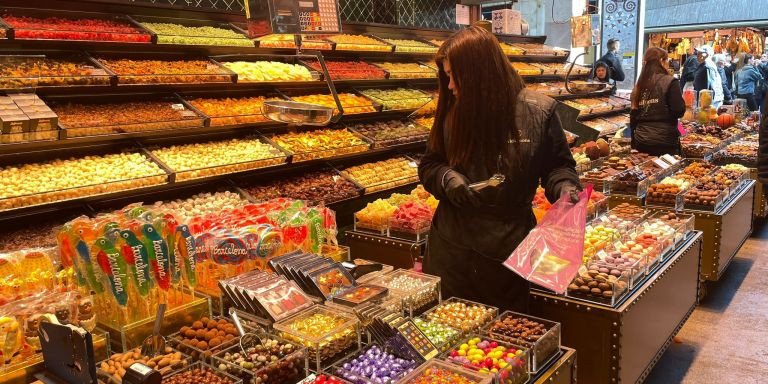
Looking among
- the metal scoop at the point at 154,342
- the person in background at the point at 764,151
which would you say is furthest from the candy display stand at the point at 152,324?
the person in background at the point at 764,151

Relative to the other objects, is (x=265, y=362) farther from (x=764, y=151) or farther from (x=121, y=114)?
(x=764, y=151)

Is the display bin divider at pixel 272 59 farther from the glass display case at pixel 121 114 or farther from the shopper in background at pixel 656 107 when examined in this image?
the shopper in background at pixel 656 107

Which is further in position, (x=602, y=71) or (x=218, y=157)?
(x=602, y=71)

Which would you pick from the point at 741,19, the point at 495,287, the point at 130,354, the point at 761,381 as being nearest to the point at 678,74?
the point at 741,19

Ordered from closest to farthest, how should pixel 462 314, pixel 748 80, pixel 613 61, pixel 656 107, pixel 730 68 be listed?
pixel 462 314
pixel 656 107
pixel 613 61
pixel 748 80
pixel 730 68

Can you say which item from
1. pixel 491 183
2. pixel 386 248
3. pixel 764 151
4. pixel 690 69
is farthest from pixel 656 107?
pixel 690 69

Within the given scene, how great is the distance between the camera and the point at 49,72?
409cm

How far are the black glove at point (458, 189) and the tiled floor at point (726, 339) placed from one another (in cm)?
213

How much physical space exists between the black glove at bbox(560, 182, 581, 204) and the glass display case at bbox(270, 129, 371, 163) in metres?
3.03

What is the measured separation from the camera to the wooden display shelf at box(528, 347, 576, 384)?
83.4 inches

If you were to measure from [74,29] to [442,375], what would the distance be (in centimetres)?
374

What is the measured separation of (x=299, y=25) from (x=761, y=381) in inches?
137

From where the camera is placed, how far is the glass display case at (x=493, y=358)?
1966mm

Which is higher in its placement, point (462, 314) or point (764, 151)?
point (764, 151)
